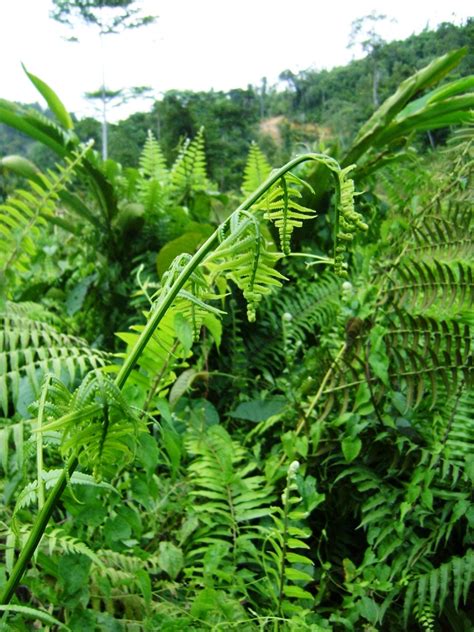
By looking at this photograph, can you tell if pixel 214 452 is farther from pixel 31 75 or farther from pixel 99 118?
pixel 99 118

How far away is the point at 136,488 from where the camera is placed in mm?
1042

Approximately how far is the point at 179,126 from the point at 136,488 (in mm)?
5096

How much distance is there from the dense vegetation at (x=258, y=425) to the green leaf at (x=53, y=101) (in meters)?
0.44

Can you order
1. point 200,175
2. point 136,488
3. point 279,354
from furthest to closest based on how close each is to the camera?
point 200,175
point 279,354
point 136,488

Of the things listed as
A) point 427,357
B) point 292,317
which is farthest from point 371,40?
point 427,357

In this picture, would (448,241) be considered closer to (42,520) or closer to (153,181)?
(42,520)

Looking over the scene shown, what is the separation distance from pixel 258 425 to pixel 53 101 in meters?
1.90

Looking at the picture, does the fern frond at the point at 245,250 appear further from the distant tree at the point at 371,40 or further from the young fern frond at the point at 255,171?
the distant tree at the point at 371,40

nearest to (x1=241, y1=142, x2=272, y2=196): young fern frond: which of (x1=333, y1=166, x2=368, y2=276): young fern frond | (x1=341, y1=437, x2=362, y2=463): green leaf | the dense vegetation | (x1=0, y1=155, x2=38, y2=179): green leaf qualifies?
the dense vegetation

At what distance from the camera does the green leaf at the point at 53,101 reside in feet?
8.65

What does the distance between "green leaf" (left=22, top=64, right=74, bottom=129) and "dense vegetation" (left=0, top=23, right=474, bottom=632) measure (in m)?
0.44

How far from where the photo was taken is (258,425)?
1.53m

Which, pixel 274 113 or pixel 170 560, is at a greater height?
pixel 274 113

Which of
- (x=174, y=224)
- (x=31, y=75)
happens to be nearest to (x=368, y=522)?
(x=174, y=224)
